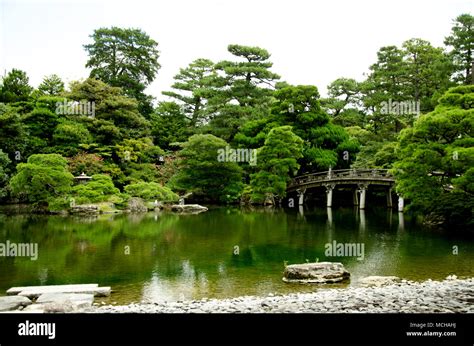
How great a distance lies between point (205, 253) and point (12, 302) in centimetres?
508

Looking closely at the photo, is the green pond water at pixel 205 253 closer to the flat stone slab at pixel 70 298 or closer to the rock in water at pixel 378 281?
the rock in water at pixel 378 281

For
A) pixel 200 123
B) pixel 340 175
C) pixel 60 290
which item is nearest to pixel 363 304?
pixel 60 290

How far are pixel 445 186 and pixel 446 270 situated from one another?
269 inches

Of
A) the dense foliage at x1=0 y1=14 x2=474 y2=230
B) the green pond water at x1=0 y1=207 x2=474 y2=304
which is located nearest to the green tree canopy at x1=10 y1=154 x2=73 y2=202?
the dense foliage at x1=0 y1=14 x2=474 y2=230

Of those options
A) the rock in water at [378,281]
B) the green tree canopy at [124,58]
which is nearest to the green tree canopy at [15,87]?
the green tree canopy at [124,58]

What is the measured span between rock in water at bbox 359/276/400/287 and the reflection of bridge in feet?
41.4

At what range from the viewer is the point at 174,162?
2509cm

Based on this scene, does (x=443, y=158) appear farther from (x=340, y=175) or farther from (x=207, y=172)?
(x=207, y=172)

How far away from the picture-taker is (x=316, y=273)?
7770 mm

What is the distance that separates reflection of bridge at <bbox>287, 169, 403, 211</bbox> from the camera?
20.4 meters

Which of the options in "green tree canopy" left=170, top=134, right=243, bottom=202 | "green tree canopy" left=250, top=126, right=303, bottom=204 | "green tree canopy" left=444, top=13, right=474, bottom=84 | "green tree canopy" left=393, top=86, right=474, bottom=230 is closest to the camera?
"green tree canopy" left=393, top=86, right=474, bottom=230

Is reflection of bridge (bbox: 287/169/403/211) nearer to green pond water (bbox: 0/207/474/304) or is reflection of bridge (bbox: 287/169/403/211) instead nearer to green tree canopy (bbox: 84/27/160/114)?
green pond water (bbox: 0/207/474/304)
